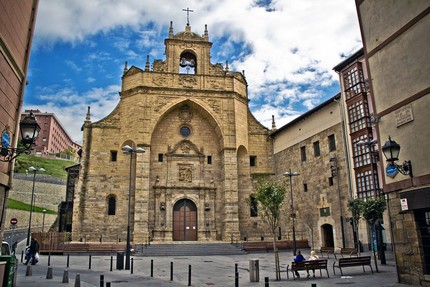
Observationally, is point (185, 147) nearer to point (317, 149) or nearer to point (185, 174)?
point (185, 174)

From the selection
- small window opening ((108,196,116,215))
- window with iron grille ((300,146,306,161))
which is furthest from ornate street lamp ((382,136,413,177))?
small window opening ((108,196,116,215))

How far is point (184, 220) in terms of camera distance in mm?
31750

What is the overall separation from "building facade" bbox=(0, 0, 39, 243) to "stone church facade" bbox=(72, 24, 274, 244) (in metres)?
19.1

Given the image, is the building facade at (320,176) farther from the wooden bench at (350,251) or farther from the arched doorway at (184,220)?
the arched doorway at (184,220)

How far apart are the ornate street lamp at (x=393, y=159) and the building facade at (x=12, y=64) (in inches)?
412

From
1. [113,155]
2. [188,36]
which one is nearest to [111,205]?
[113,155]

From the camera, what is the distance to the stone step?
83.6ft

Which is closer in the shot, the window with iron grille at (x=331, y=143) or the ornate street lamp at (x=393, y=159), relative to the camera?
the ornate street lamp at (x=393, y=159)

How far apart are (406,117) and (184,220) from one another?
23.4 metres

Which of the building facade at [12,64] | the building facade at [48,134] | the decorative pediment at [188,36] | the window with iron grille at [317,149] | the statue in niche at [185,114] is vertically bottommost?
the building facade at [12,64]

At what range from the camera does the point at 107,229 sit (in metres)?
29.7

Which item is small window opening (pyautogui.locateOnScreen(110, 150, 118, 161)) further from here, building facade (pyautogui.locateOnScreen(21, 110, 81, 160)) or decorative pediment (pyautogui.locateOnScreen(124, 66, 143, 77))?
building facade (pyautogui.locateOnScreen(21, 110, 81, 160))

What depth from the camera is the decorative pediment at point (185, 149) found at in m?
33.2

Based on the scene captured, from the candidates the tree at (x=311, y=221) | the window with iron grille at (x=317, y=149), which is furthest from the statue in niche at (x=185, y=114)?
the tree at (x=311, y=221)
